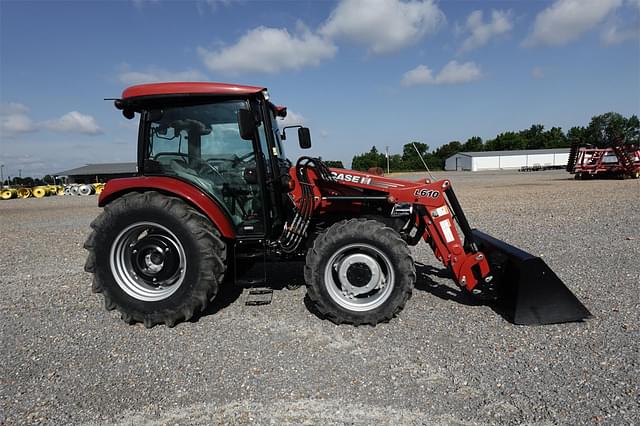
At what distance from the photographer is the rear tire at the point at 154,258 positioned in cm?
384

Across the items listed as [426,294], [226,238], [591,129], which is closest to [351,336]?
[426,294]

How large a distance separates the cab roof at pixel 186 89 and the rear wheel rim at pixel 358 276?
1.91 metres

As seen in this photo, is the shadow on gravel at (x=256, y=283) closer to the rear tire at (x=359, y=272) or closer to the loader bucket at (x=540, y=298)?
the rear tire at (x=359, y=272)

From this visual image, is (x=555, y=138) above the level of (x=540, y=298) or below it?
above

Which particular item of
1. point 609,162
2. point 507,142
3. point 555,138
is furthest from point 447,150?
point 609,162

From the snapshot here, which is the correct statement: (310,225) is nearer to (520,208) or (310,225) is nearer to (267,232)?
(267,232)

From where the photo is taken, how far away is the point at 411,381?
284 cm

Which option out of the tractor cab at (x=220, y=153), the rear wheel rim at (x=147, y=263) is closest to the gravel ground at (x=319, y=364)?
the rear wheel rim at (x=147, y=263)

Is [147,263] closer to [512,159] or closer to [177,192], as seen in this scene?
[177,192]

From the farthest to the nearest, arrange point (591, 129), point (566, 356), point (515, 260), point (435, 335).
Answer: point (591, 129) < point (515, 260) < point (435, 335) < point (566, 356)

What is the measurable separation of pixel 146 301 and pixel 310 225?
1883mm

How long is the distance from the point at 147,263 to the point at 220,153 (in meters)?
1.39

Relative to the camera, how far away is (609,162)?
25172mm

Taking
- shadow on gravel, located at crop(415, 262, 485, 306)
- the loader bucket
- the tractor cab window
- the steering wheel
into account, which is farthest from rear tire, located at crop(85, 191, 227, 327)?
the loader bucket
